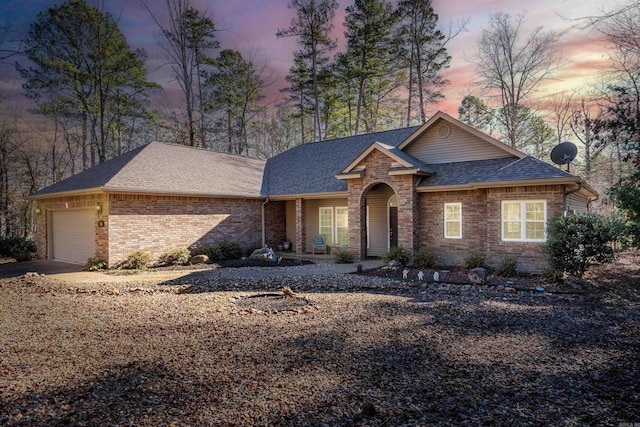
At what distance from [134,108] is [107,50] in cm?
401

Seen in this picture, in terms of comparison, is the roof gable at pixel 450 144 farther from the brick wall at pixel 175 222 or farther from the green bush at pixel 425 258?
the brick wall at pixel 175 222

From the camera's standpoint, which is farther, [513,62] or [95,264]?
[513,62]

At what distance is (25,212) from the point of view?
23.7 m

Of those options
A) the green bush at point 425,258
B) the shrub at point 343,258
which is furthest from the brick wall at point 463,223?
the shrub at point 343,258

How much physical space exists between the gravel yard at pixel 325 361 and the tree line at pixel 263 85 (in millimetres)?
19841

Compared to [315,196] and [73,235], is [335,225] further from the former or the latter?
[73,235]

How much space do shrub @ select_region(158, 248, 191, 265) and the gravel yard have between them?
17.8 ft

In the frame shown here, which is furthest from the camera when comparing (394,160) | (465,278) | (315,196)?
(315,196)

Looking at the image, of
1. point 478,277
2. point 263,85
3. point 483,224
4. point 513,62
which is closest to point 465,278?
point 478,277

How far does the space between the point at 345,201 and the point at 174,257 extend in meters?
7.56

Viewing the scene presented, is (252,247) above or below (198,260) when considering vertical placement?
above

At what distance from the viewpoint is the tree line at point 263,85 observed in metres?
22.4

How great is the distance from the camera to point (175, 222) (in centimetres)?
1416

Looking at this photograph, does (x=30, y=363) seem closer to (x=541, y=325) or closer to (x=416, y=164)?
(x=541, y=325)
